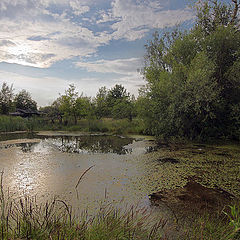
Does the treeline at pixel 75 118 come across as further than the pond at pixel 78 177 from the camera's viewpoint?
Yes

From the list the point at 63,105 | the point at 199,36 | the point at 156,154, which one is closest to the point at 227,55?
the point at 199,36

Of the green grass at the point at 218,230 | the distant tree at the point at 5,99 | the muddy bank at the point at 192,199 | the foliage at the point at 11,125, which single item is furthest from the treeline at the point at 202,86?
the distant tree at the point at 5,99

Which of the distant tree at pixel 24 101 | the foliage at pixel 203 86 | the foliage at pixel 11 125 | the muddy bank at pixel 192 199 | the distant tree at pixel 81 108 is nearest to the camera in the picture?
the muddy bank at pixel 192 199

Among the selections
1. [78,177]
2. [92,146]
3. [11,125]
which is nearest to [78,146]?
[92,146]

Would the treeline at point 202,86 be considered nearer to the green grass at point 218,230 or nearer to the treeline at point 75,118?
the treeline at point 75,118

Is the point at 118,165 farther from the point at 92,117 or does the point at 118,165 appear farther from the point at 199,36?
the point at 92,117

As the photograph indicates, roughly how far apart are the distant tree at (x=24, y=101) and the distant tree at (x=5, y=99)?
15.3ft

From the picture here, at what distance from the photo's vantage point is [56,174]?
15.4ft

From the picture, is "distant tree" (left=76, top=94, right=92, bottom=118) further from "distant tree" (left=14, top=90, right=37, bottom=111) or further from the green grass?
the green grass

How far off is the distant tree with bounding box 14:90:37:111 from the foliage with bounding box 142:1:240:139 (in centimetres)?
2416

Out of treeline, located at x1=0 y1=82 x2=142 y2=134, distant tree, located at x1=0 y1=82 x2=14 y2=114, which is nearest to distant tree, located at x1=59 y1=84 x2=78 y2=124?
treeline, located at x1=0 y1=82 x2=142 y2=134

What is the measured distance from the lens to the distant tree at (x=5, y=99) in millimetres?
22522

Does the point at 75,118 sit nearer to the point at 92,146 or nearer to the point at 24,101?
the point at 92,146

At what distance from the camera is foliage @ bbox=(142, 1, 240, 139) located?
8109 mm
